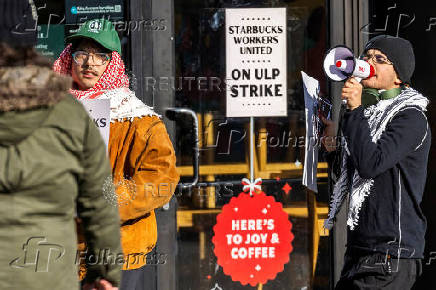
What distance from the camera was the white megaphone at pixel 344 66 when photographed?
3324 millimetres

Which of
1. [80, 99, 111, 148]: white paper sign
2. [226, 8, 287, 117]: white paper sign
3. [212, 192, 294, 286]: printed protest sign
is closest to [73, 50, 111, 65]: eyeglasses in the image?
[80, 99, 111, 148]: white paper sign

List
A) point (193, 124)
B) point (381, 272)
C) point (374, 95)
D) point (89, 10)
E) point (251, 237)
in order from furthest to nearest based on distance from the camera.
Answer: point (251, 237), point (193, 124), point (89, 10), point (374, 95), point (381, 272)

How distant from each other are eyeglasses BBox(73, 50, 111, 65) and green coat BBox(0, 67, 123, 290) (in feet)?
3.97

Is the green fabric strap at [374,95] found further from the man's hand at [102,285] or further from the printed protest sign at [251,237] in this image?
the man's hand at [102,285]

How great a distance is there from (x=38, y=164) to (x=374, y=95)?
183cm

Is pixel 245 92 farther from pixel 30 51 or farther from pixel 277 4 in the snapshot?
pixel 30 51

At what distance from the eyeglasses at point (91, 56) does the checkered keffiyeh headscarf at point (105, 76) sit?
1.5 inches

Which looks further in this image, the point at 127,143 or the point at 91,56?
the point at 91,56

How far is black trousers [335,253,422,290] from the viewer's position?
10.4ft

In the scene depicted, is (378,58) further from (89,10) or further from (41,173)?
(41,173)

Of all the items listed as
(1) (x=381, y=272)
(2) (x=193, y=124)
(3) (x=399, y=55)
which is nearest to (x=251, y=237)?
(2) (x=193, y=124)

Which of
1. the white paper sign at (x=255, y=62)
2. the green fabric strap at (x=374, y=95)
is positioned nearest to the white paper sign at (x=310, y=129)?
the green fabric strap at (x=374, y=95)

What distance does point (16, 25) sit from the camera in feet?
7.18

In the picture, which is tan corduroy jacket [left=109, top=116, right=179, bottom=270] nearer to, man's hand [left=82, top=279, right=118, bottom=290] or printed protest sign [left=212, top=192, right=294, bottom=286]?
man's hand [left=82, top=279, right=118, bottom=290]
